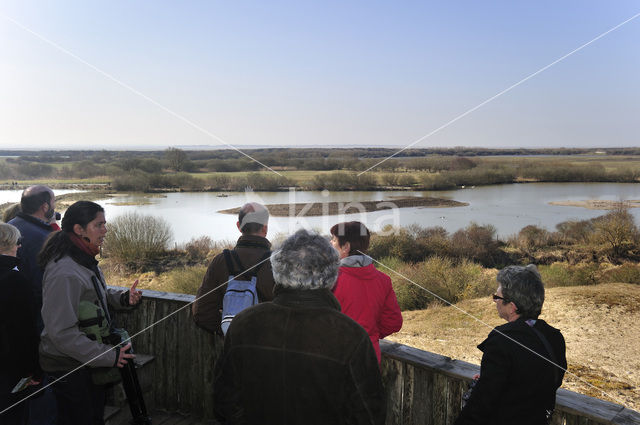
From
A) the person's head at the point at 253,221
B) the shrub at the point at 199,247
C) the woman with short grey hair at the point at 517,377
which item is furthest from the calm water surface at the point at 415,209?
the woman with short grey hair at the point at 517,377

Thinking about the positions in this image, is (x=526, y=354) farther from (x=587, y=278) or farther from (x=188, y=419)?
(x=587, y=278)

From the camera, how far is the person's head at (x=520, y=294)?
182 cm

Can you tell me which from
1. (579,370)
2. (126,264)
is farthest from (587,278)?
(126,264)

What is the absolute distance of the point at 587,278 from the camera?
1434 centimetres

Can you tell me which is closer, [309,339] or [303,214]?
[309,339]

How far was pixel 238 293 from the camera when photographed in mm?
2334

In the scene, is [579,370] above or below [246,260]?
below

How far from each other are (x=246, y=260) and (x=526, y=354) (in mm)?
1407

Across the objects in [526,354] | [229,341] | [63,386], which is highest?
[229,341]

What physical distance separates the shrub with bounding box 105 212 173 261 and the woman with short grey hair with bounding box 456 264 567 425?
19859 mm

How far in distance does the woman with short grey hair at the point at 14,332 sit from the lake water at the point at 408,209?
828 inches

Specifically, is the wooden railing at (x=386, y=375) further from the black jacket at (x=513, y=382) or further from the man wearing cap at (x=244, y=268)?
the man wearing cap at (x=244, y=268)

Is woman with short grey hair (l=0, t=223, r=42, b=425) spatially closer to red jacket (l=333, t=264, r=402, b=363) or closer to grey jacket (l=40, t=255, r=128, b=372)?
grey jacket (l=40, t=255, r=128, b=372)

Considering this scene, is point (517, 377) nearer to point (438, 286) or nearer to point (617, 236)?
point (438, 286)
